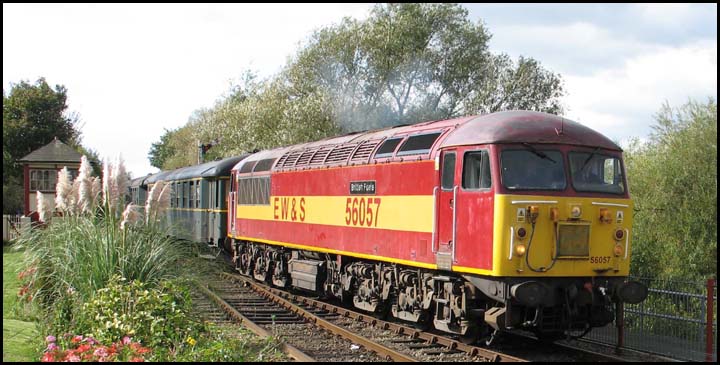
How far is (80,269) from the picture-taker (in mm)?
10305

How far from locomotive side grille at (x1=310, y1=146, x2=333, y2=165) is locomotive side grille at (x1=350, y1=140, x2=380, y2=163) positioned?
1.46 metres

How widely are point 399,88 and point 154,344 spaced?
2666 centimetres

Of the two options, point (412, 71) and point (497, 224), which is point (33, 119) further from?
point (497, 224)

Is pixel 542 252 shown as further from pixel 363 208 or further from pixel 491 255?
pixel 363 208

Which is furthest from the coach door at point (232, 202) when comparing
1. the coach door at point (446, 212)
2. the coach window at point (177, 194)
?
the coach door at point (446, 212)

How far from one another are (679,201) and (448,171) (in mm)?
10215

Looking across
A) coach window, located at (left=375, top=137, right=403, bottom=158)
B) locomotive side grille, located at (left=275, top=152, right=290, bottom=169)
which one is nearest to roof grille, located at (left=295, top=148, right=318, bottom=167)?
locomotive side grille, located at (left=275, top=152, right=290, bottom=169)

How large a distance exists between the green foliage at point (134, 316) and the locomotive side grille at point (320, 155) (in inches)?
244

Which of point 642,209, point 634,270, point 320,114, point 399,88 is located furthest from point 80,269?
point 399,88

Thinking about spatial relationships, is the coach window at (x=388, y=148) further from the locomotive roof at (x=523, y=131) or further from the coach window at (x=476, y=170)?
the coach window at (x=476, y=170)

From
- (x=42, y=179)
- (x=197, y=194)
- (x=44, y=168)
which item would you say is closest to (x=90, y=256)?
(x=197, y=194)

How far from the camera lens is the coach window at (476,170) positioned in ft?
33.9

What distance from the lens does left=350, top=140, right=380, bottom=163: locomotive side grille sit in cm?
1372

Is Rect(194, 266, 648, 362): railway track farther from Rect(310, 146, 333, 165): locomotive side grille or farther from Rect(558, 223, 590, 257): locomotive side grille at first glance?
Rect(310, 146, 333, 165): locomotive side grille
